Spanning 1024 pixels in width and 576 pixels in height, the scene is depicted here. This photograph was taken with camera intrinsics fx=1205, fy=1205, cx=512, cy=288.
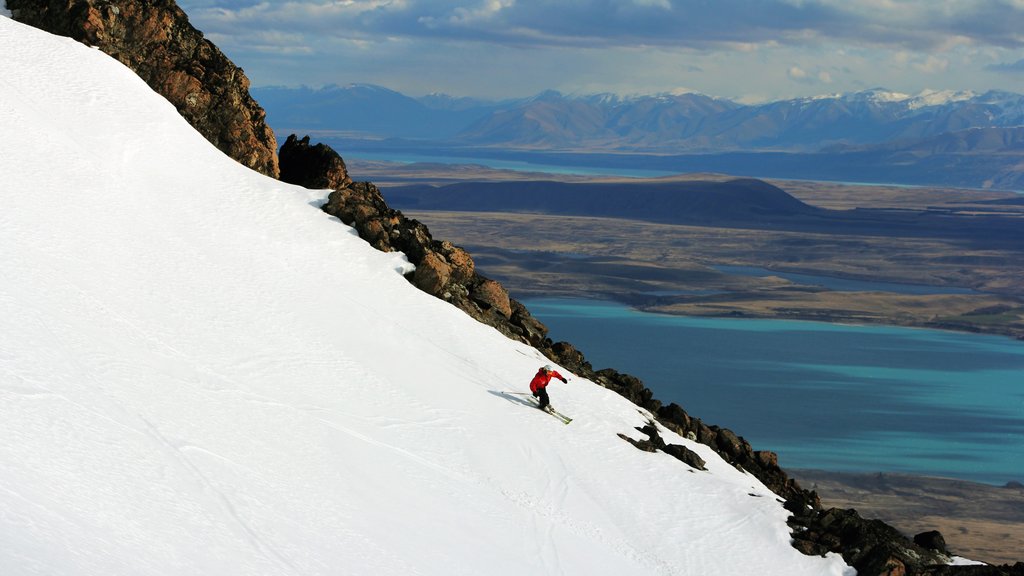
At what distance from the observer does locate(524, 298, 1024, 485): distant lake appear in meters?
103

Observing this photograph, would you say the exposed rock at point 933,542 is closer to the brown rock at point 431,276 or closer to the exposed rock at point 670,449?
the exposed rock at point 670,449

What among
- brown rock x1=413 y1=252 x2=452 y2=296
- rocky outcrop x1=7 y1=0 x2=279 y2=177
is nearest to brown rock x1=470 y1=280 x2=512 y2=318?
brown rock x1=413 y1=252 x2=452 y2=296

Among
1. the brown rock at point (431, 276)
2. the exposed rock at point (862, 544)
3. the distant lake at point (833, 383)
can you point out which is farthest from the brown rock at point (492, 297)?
the distant lake at point (833, 383)

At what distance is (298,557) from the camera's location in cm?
1700

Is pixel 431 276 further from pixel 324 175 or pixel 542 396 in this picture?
pixel 542 396

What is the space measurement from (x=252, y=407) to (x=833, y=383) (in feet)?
382

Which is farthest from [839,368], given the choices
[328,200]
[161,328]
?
[161,328]

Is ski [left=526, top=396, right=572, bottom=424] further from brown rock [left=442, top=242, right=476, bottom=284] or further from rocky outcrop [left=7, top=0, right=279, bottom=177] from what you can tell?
rocky outcrop [left=7, top=0, right=279, bottom=177]

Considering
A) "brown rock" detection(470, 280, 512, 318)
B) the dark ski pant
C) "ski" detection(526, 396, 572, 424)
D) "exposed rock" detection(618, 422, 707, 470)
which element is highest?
"brown rock" detection(470, 280, 512, 318)

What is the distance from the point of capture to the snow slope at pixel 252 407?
16.9 metres

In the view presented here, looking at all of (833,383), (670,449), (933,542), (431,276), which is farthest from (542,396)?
(833,383)

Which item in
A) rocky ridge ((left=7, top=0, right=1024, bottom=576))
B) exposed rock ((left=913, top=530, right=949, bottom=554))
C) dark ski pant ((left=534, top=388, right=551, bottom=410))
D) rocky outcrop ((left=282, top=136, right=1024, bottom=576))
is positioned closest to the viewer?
dark ski pant ((left=534, top=388, right=551, bottom=410))

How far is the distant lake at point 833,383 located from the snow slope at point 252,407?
67390mm

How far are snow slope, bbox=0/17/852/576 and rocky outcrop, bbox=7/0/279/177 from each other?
4.87ft
